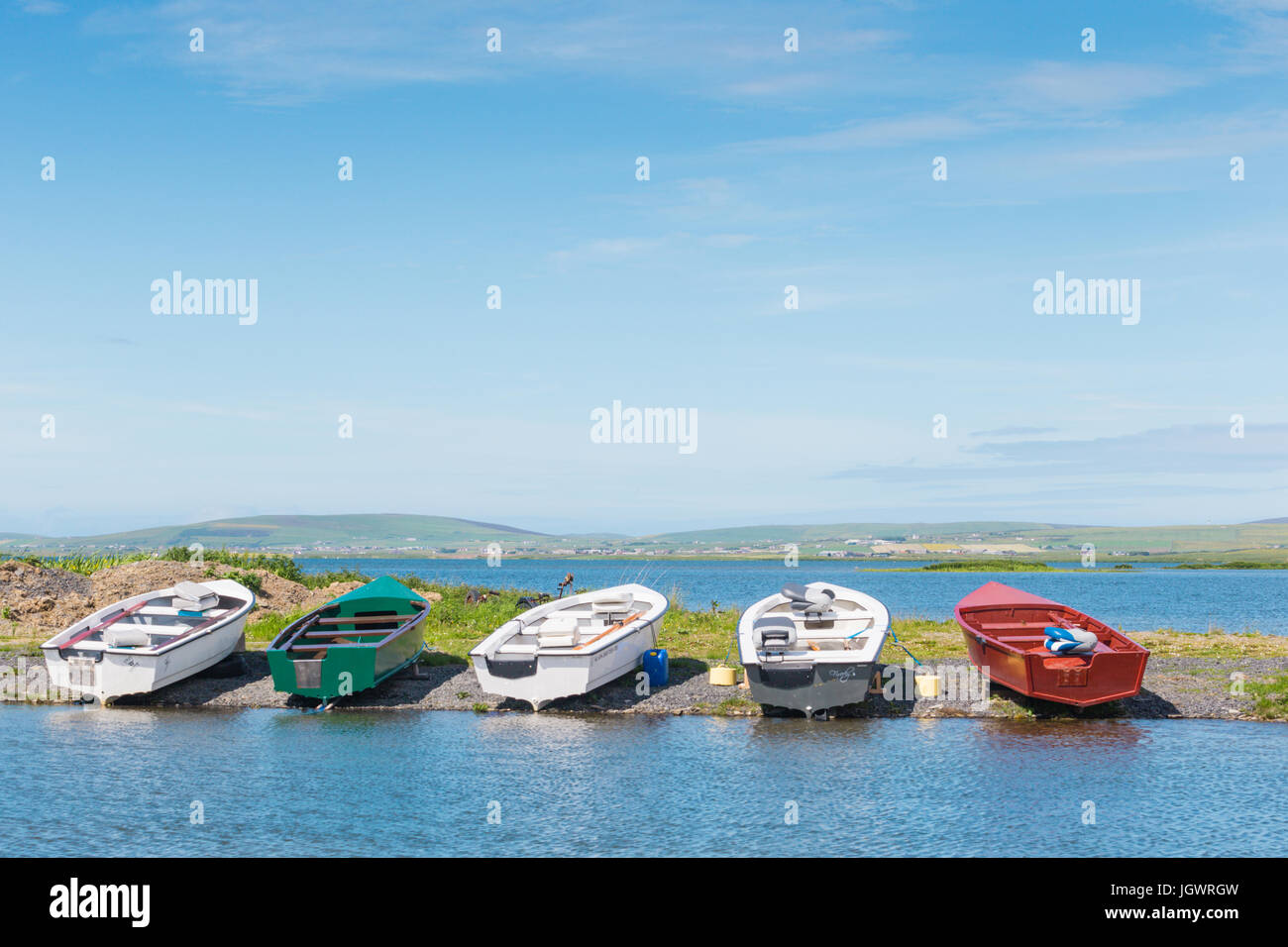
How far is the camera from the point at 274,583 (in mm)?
44062

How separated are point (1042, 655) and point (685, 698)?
25.6 feet

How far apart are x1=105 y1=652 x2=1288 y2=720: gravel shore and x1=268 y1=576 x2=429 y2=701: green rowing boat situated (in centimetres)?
70

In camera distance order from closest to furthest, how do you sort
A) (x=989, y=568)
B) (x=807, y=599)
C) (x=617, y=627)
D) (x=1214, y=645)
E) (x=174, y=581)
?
1. (x=617, y=627)
2. (x=807, y=599)
3. (x=1214, y=645)
4. (x=174, y=581)
5. (x=989, y=568)

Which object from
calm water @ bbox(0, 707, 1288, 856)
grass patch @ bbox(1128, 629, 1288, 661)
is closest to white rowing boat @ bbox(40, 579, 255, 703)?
calm water @ bbox(0, 707, 1288, 856)

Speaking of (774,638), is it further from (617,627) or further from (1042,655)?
(1042,655)

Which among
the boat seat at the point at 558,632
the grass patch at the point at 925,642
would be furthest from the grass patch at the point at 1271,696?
the boat seat at the point at 558,632

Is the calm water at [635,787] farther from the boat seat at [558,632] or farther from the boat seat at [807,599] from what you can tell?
the boat seat at [807,599]

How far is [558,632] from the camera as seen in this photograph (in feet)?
90.3

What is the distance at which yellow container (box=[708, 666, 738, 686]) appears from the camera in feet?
83.9

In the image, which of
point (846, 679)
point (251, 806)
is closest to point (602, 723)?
point (846, 679)

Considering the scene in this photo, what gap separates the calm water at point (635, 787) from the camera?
15016 millimetres

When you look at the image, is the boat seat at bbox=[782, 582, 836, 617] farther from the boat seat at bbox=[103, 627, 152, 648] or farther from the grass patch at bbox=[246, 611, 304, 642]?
the grass patch at bbox=[246, 611, 304, 642]

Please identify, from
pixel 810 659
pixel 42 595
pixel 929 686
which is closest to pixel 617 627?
pixel 810 659
